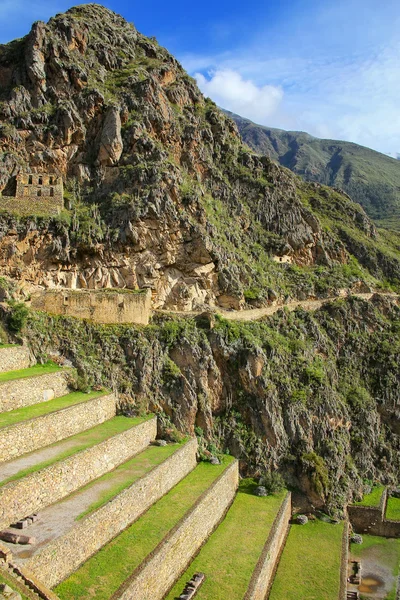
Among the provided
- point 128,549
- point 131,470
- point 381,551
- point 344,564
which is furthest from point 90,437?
point 381,551

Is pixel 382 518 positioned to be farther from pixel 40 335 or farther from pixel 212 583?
pixel 40 335

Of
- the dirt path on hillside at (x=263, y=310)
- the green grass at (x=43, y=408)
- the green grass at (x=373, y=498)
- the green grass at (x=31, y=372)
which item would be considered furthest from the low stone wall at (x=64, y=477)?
the green grass at (x=373, y=498)

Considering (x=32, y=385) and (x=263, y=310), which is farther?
(x=263, y=310)

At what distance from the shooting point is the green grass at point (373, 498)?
29553mm

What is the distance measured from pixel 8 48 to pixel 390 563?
4480 cm

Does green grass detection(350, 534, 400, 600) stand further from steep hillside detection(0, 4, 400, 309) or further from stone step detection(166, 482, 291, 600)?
steep hillside detection(0, 4, 400, 309)

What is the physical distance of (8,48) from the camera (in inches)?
1603

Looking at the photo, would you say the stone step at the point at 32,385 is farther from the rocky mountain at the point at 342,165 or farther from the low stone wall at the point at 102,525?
the rocky mountain at the point at 342,165

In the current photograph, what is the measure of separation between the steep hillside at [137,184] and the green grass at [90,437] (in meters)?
10.9

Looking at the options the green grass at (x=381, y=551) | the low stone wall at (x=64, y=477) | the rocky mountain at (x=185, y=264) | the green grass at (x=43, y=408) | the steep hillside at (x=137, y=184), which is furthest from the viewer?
the steep hillside at (x=137, y=184)

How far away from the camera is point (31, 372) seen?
920 inches

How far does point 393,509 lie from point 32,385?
2249 cm

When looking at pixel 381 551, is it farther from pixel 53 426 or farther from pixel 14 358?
pixel 14 358

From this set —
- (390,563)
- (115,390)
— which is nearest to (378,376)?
(390,563)
